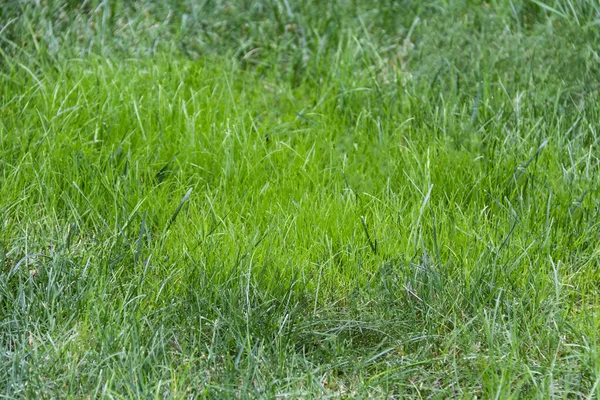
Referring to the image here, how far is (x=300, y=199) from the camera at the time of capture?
354 cm

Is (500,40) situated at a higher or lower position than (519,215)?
higher

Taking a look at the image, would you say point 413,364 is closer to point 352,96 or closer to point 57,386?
point 57,386

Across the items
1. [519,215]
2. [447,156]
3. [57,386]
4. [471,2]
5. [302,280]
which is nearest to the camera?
[57,386]

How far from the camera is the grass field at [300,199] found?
8.86 ft

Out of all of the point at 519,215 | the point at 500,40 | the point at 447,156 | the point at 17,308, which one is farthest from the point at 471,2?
the point at 17,308

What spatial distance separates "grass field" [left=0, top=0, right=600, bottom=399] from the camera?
8.86 ft

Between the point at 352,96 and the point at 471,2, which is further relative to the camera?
the point at 471,2

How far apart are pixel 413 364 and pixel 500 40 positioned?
7.93 feet

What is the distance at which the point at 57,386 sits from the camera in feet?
8.30

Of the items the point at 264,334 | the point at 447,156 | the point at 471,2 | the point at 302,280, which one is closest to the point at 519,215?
the point at 447,156

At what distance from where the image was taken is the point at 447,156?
378cm

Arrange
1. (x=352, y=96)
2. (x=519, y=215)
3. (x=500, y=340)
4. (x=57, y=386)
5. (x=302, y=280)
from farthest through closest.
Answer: (x=352, y=96)
(x=519, y=215)
(x=302, y=280)
(x=500, y=340)
(x=57, y=386)

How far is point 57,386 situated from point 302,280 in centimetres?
94

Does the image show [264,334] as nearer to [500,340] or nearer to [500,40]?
[500,340]
